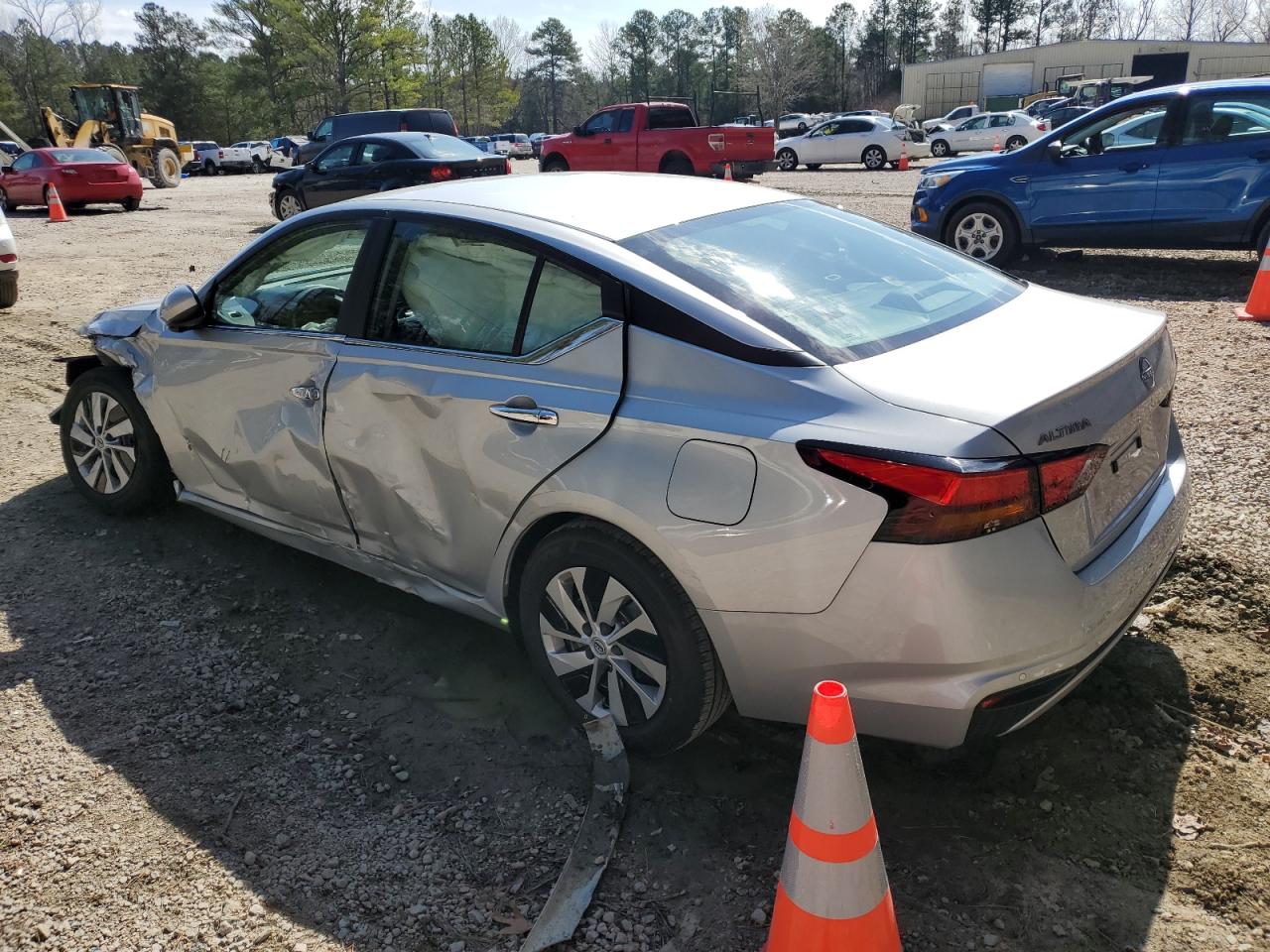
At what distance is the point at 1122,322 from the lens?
2906mm

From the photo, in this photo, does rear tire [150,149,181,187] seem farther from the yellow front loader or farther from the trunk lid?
the trunk lid

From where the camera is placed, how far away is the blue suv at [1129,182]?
8.50 meters

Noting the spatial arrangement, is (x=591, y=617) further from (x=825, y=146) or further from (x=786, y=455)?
(x=825, y=146)

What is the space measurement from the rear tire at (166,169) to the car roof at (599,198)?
30.9 meters

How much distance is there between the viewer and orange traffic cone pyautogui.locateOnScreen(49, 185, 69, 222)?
1906cm

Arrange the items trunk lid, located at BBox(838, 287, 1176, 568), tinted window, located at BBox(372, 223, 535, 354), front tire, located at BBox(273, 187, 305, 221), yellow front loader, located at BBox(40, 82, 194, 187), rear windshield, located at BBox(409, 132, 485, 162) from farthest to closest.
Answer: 1. yellow front loader, located at BBox(40, 82, 194, 187)
2. front tire, located at BBox(273, 187, 305, 221)
3. rear windshield, located at BBox(409, 132, 485, 162)
4. tinted window, located at BBox(372, 223, 535, 354)
5. trunk lid, located at BBox(838, 287, 1176, 568)

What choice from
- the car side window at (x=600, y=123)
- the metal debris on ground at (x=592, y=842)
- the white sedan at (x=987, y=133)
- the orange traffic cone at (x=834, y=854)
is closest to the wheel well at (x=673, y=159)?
the car side window at (x=600, y=123)

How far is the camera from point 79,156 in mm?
20406

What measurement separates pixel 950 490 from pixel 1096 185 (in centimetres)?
834

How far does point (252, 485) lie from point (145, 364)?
85cm

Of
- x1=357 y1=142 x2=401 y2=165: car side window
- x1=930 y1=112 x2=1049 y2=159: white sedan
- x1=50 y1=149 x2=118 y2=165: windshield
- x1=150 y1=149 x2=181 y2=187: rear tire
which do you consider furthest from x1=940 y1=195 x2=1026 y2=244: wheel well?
x1=150 y1=149 x2=181 y2=187: rear tire

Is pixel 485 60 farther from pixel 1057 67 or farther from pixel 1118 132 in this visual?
pixel 1118 132

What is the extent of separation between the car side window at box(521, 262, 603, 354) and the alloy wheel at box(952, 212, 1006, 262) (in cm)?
786

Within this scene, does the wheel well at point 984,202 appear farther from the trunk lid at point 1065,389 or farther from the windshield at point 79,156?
the windshield at point 79,156
